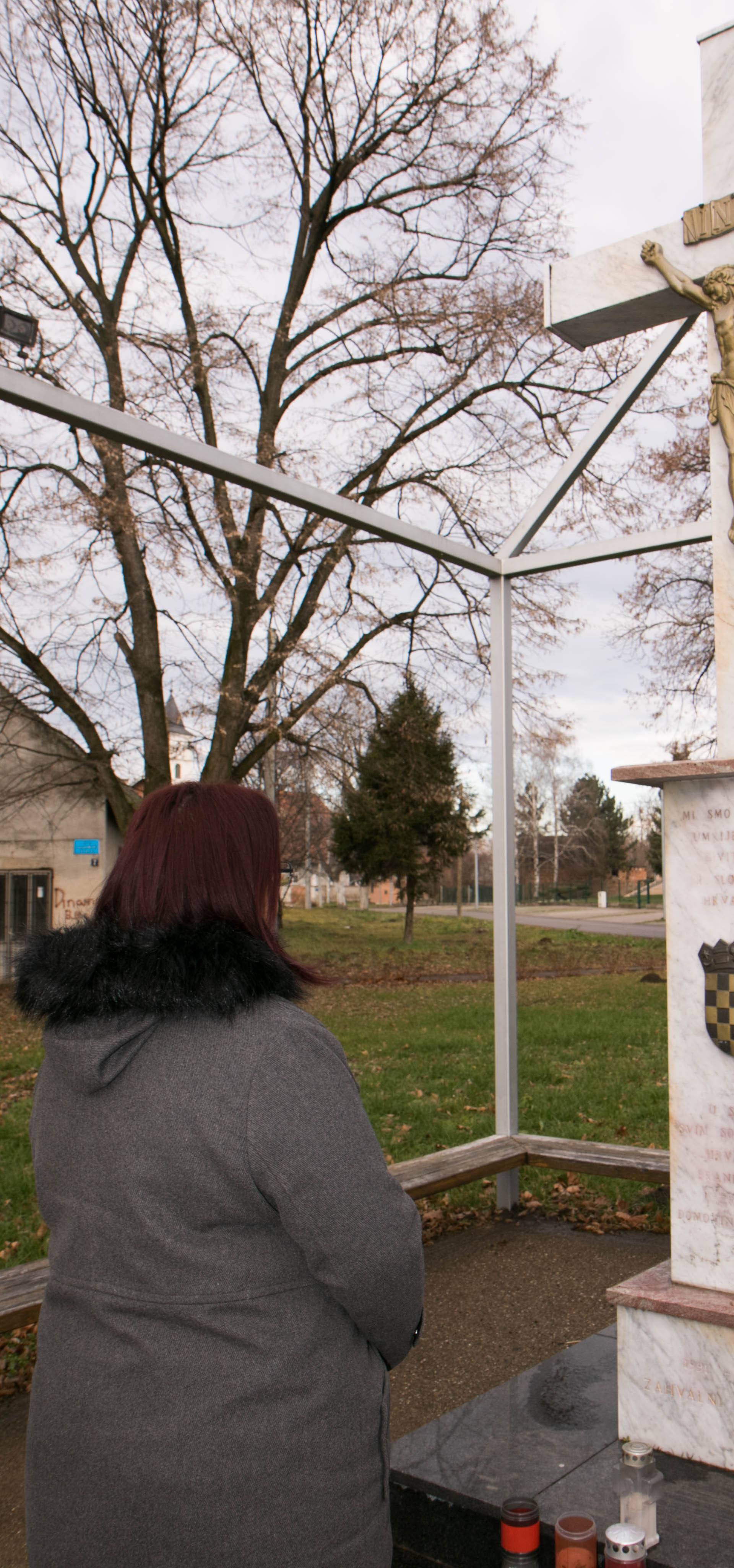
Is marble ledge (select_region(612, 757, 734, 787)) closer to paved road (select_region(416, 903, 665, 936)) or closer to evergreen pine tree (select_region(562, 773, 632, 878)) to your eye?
paved road (select_region(416, 903, 665, 936))

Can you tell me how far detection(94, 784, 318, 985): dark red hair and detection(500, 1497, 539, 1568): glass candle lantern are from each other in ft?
4.73

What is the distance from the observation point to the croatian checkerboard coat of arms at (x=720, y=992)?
316 cm

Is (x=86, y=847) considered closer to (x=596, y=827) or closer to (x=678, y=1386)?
(x=678, y=1386)

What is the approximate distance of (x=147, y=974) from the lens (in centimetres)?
156

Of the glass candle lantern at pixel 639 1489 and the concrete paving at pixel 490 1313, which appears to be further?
the concrete paving at pixel 490 1313

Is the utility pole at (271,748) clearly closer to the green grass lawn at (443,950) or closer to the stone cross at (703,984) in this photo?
the green grass lawn at (443,950)

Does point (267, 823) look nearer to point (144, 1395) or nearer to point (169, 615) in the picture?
point (144, 1395)

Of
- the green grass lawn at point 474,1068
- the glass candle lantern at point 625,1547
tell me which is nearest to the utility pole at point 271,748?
the green grass lawn at point 474,1068

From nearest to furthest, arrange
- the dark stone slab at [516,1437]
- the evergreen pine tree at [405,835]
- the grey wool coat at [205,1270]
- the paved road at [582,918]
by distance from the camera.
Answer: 1. the grey wool coat at [205,1270]
2. the dark stone slab at [516,1437]
3. the evergreen pine tree at [405,835]
4. the paved road at [582,918]

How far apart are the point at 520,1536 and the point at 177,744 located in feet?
41.4

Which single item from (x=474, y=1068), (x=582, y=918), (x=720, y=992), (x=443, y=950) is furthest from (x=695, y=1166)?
(x=582, y=918)

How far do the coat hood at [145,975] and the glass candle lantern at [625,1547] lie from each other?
1.44 m

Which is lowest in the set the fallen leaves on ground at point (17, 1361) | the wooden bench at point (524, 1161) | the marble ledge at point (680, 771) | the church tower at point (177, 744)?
the fallen leaves on ground at point (17, 1361)

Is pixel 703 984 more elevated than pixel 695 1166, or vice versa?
pixel 703 984
